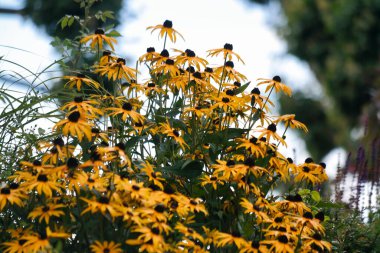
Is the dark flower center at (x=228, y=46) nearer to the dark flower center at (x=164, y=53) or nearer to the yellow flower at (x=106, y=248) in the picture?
the dark flower center at (x=164, y=53)

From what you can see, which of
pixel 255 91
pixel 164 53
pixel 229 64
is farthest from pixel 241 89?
pixel 164 53

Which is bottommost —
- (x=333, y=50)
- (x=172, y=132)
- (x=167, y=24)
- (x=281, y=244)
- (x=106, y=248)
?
(x=106, y=248)

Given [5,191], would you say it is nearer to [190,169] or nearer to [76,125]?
[76,125]

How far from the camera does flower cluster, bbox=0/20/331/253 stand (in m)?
2.45

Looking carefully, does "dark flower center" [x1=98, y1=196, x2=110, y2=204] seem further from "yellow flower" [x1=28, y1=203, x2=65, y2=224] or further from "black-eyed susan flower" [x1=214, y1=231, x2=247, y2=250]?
"black-eyed susan flower" [x1=214, y1=231, x2=247, y2=250]

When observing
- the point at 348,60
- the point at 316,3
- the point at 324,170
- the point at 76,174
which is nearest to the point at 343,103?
the point at 348,60

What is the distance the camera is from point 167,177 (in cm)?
297

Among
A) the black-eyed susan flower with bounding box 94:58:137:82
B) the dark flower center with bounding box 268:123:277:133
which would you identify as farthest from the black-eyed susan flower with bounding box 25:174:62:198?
the dark flower center with bounding box 268:123:277:133

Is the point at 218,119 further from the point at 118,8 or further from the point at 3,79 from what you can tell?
the point at 118,8

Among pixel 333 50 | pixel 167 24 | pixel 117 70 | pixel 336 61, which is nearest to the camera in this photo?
pixel 117 70

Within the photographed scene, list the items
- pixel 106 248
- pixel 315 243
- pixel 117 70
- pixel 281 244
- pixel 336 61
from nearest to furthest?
pixel 106 248 → pixel 281 244 → pixel 315 243 → pixel 117 70 → pixel 336 61

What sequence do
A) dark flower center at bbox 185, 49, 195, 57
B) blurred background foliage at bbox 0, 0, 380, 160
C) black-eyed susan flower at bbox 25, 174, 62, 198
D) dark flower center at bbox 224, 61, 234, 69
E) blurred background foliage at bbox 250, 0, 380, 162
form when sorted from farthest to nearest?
blurred background foliage at bbox 250, 0, 380, 162 → blurred background foliage at bbox 0, 0, 380, 160 → dark flower center at bbox 224, 61, 234, 69 → dark flower center at bbox 185, 49, 195, 57 → black-eyed susan flower at bbox 25, 174, 62, 198

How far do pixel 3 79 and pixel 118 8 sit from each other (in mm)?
8578

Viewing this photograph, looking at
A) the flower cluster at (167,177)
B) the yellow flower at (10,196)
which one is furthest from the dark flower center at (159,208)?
the yellow flower at (10,196)
